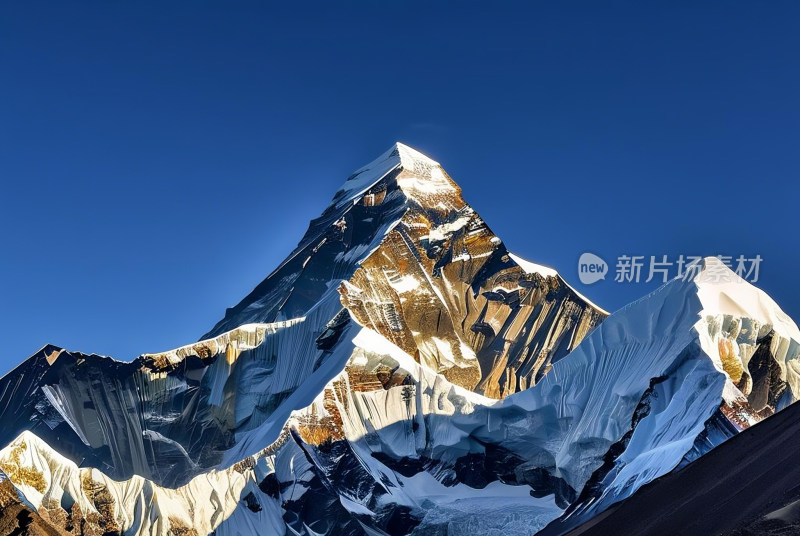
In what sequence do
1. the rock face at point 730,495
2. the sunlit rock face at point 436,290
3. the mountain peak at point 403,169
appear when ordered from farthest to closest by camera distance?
1. the mountain peak at point 403,169
2. the sunlit rock face at point 436,290
3. the rock face at point 730,495

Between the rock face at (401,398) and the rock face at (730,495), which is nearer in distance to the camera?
the rock face at (730,495)

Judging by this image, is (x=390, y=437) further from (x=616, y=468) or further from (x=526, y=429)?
(x=616, y=468)

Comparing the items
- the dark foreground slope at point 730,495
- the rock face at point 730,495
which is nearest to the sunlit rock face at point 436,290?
the dark foreground slope at point 730,495

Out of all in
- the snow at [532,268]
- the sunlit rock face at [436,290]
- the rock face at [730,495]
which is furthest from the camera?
the snow at [532,268]

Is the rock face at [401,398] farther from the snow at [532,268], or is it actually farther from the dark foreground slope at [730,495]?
the dark foreground slope at [730,495]

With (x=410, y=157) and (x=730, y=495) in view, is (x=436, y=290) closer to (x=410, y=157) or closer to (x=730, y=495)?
(x=410, y=157)

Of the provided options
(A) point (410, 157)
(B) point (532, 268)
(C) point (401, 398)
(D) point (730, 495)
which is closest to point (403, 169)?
(A) point (410, 157)

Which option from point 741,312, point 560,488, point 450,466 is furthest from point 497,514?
point 741,312

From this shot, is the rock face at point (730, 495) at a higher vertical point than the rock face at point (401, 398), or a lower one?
lower

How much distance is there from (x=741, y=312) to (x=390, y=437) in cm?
3975

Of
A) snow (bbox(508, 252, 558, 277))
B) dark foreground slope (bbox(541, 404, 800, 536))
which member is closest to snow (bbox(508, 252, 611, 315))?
snow (bbox(508, 252, 558, 277))

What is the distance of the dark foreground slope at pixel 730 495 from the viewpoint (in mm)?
46000

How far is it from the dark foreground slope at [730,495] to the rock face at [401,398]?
947 cm

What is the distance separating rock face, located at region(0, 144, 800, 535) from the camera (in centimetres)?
9262
